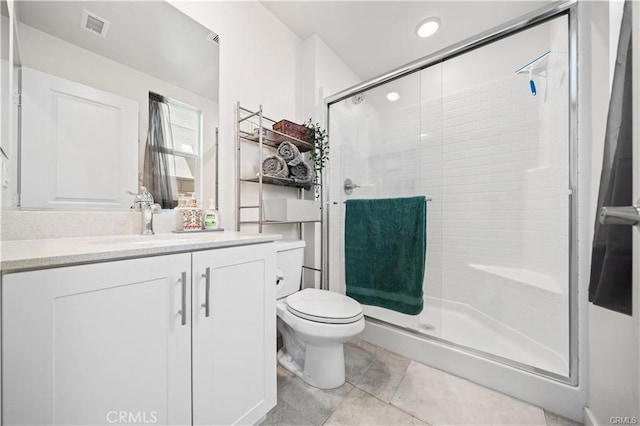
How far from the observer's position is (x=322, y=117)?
1.95 metres

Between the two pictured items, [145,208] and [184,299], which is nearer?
[184,299]

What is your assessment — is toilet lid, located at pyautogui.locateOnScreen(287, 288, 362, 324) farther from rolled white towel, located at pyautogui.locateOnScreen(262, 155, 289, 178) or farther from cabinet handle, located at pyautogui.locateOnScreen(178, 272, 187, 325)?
rolled white towel, located at pyautogui.locateOnScreen(262, 155, 289, 178)

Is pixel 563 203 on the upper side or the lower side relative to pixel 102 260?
upper

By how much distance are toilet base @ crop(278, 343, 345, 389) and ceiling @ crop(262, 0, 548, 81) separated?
2196mm

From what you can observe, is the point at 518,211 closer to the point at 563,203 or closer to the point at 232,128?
the point at 563,203

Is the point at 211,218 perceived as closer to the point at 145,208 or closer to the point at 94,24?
the point at 145,208

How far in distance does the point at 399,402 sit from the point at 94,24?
7.14 ft

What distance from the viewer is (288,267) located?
4.97ft

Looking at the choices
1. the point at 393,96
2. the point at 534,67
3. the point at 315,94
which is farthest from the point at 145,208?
the point at 534,67

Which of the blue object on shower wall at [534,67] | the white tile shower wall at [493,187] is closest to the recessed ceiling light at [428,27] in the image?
the white tile shower wall at [493,187]

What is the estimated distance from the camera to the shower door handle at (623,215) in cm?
47

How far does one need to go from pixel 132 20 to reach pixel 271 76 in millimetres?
843

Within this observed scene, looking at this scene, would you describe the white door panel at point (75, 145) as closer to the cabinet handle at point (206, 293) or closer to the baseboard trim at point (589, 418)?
the cabinet handle at point (206, 293)

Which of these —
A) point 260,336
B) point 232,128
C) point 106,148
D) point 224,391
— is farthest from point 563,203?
point 106,148
